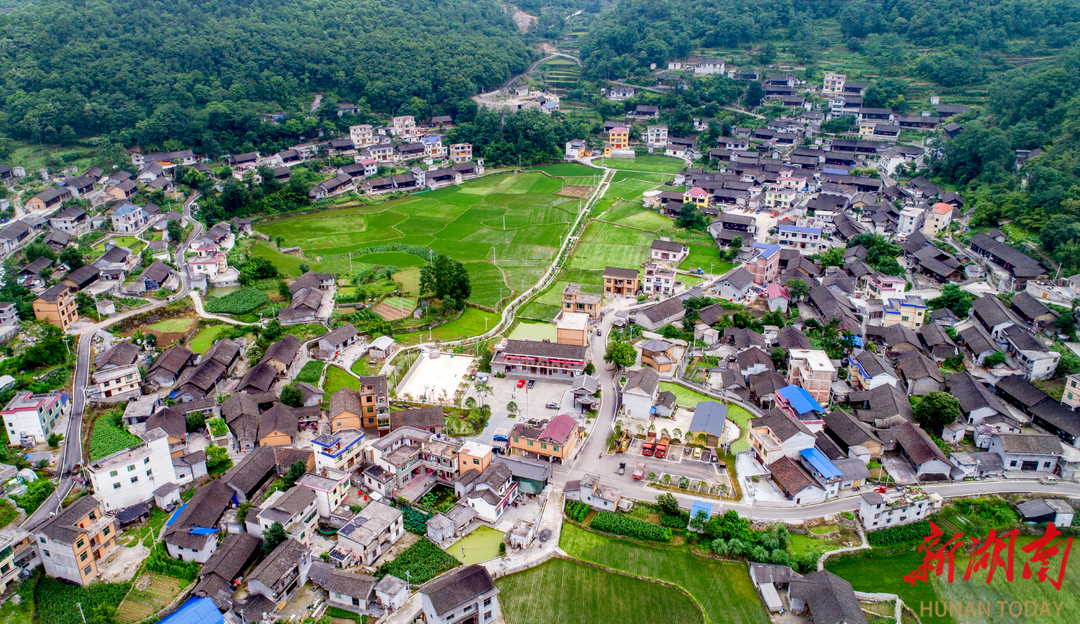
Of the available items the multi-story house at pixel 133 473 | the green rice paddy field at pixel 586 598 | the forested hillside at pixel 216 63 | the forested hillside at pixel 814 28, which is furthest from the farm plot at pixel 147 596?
the forested hillside at pixel 814 28

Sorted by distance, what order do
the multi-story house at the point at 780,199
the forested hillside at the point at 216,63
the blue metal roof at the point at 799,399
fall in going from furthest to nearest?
the forested hillside at the point at 216,63, the multi-story house at the point at 780,199, the blue metal roof at the point at 799,399

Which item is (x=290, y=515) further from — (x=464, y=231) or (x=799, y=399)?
(x=464, y=231)

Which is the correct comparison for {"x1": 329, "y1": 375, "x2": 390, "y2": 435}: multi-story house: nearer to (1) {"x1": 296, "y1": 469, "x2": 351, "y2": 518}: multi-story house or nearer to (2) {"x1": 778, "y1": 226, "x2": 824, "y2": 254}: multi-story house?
(1) {"x1": 296, "y1": 469, "x2": 351, "y2": 518}: multi-story house

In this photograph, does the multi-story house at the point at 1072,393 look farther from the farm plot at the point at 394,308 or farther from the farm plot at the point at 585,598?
the farm plot at the point at 394,308

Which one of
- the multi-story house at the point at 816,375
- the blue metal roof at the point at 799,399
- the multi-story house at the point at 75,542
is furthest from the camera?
the multi-story house at the point at 816,375

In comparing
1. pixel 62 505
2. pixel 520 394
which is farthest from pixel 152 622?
pixel 520 394
